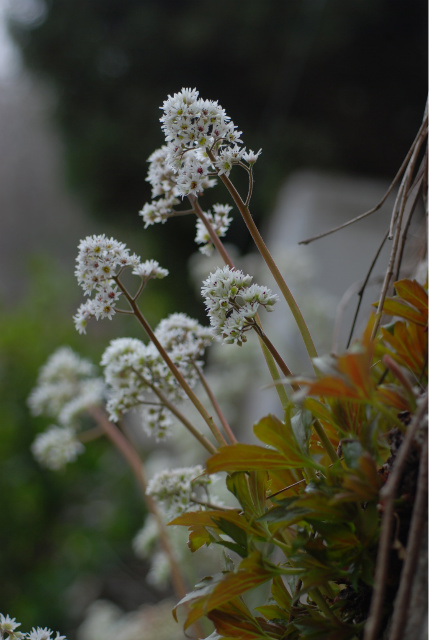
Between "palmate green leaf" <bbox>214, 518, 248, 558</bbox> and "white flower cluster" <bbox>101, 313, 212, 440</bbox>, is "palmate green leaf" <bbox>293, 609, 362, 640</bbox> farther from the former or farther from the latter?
"white flower cluster" <bbox>101, 313, 212, 440</bbox>

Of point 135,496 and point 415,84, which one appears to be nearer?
point 135,496

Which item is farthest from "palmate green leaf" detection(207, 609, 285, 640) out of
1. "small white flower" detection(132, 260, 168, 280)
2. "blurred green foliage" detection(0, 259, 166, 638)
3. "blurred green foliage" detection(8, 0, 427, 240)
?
"blurred green foliage" detection(8, 0, 427, 240)

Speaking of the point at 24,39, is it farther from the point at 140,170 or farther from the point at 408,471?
the point at 408,471

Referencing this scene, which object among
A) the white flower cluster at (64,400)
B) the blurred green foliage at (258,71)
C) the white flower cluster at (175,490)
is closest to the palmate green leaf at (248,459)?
the white flower cluster at (175,490)

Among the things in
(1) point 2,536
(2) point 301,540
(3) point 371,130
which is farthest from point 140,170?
(2) point 301,540

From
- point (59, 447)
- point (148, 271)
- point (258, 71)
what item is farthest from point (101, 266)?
point (258, 71)

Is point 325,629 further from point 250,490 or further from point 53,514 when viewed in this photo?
point 53,514

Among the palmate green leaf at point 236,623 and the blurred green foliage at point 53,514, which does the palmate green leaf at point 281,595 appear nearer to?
the palmate green leaf at point 236,623
